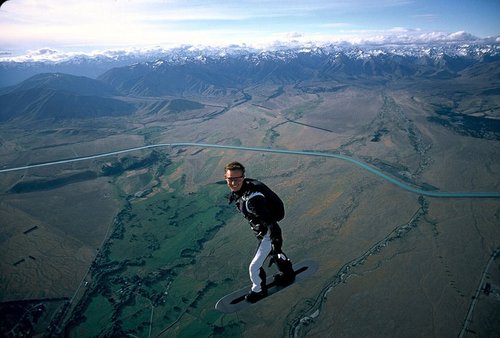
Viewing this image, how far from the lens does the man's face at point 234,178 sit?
22.1ft

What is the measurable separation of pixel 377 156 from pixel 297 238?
48.7 metres

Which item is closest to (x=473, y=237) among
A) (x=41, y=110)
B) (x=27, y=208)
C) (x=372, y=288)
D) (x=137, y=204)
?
(x=372, y=288)

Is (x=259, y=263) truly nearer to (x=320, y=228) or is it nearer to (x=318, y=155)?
(x=320, y=228)

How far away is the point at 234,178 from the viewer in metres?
6.80

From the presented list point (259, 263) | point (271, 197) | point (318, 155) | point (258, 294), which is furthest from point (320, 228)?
point (271, 197)

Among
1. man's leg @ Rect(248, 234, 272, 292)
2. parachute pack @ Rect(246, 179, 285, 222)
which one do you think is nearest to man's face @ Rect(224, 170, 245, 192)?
parachute pack @ Rect(246, 179, 285, 222)

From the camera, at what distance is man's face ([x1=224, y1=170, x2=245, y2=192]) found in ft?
22.1

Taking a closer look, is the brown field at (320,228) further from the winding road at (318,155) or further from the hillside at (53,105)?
the hillside at (53,105)

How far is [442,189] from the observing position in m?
71.6

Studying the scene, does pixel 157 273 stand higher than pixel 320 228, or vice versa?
pixel 320 228

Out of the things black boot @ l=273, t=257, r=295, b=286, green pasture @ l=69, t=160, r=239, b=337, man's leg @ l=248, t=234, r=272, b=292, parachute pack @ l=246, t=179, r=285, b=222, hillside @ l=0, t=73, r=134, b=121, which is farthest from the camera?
hillside @ l=0, t=73, r=134, b=121

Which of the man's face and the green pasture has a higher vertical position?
the man's face

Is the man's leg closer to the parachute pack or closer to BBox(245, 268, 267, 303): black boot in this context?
BBox(245, 268, 267, 303): black boot

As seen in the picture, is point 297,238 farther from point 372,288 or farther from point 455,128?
point 455,128
